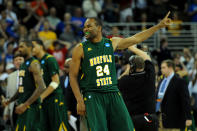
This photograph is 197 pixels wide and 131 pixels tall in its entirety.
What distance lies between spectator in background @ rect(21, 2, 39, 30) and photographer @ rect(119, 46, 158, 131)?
10.7m

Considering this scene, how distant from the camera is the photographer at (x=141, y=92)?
802cm

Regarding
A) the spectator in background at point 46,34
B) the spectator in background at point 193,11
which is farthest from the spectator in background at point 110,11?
the spectator in background at point 193,11

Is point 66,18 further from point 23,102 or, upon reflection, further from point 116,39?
point 116,39

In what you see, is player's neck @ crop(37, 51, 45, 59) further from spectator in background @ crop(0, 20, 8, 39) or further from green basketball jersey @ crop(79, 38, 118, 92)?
spectator in background @ crop(0, 20, 8, 39)

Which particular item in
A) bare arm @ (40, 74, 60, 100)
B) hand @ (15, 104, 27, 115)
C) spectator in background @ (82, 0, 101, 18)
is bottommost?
hand @ (15, 104, 27, 115)

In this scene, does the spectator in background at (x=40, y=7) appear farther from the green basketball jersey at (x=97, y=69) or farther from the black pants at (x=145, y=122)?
the green basketball jersey at (x=97, y=69)

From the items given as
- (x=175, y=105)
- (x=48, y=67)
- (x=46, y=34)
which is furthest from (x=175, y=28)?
(x=48, y=67)

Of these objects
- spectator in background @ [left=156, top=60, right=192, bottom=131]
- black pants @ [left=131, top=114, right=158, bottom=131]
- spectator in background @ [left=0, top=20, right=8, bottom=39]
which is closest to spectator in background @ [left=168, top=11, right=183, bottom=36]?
spectator in background @ [left=0, top=20, right=8, bottom=39]

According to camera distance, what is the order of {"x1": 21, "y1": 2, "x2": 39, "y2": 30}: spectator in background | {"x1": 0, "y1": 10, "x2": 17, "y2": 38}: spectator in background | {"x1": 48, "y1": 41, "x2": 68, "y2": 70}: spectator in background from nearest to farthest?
{"x1": 48, "y1": 41, "x2": 68, "y2": 70}: spectator in background < {"x1": 0, "y1": 10, "x2": 17, "y2": 38}: spectator in background < {"x1": 21, "y1": 2, "x2": 39, "y2": 30}: spectator in background

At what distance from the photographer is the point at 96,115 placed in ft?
21.7

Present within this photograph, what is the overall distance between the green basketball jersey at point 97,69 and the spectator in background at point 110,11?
12.1m

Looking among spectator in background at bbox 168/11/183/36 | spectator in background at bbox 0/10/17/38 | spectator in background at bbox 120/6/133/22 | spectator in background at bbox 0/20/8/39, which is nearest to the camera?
spectator in background at bbox 0/20/8/39

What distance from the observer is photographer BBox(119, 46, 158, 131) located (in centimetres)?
802

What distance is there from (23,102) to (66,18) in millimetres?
9405
